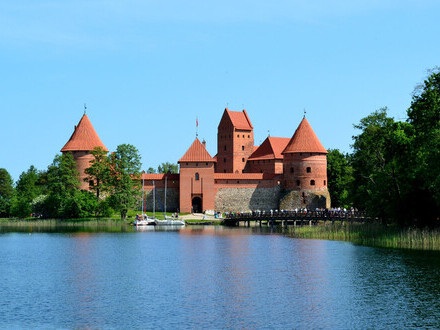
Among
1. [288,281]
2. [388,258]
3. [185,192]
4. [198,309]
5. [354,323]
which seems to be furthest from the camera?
[185,192]

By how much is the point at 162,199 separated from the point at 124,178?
7330 mm

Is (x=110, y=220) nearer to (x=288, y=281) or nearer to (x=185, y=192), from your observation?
(x=185, y=192)

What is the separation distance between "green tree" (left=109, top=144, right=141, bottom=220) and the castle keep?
468 centimetres

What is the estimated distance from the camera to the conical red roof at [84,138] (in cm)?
6481

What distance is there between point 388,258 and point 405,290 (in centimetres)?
747

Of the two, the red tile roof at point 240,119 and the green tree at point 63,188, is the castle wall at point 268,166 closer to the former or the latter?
the red tile roof at point 240,119

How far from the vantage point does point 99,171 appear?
6053cm

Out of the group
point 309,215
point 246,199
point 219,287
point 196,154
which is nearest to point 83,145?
point 196,154

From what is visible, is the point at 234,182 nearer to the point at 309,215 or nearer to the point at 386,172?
the point at 309,215

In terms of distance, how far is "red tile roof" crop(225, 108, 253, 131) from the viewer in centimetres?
8126

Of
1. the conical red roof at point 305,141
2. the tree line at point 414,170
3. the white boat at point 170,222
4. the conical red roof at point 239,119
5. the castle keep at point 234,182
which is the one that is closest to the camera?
the tree line at point 414,170

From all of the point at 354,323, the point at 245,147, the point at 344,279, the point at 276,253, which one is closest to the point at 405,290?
the point at 344,279

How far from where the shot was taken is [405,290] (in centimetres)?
2089

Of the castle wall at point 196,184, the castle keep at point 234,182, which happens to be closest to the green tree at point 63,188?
the castle keep at point 234,182
